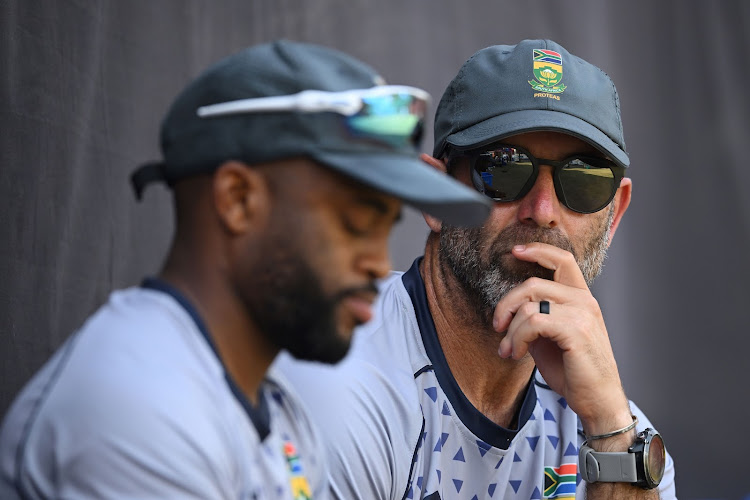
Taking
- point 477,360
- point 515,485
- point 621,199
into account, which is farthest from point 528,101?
point 515,485

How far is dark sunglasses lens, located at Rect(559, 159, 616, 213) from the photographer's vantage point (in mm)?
2222

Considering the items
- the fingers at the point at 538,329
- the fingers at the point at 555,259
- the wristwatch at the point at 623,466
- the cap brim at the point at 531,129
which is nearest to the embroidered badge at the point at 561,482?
the wristwatch at the point at 623,466

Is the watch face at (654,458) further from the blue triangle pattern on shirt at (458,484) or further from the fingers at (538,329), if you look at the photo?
the blue triangle pattern on shirt at (458,484)

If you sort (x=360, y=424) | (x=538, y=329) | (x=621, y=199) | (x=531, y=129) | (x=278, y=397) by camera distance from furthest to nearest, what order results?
(x=621, y=199)
(x=531, y=129)
(x=538, y=329)
(x=360, y=424)
(x=278, y=397)

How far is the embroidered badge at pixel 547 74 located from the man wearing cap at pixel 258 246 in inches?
41.0

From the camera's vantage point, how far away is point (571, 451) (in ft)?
7.45

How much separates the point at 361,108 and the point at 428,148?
8.65 ft

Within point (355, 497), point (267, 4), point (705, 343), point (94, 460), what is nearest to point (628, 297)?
point (705, 343)

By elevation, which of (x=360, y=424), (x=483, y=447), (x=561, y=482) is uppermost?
(x=360, y=424)

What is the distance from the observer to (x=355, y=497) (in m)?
1.87

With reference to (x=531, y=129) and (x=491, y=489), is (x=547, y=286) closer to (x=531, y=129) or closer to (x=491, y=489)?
(x=531, y=129)

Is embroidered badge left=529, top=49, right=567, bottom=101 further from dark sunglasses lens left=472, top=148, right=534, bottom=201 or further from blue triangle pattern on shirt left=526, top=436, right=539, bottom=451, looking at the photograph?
blue triangle pattern on shirt left=526, top=436, right=539, bottom=451

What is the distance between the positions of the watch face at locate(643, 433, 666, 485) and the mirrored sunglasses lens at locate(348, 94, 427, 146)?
3.82ft

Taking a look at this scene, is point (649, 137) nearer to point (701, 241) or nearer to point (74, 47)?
point (701, 241)
